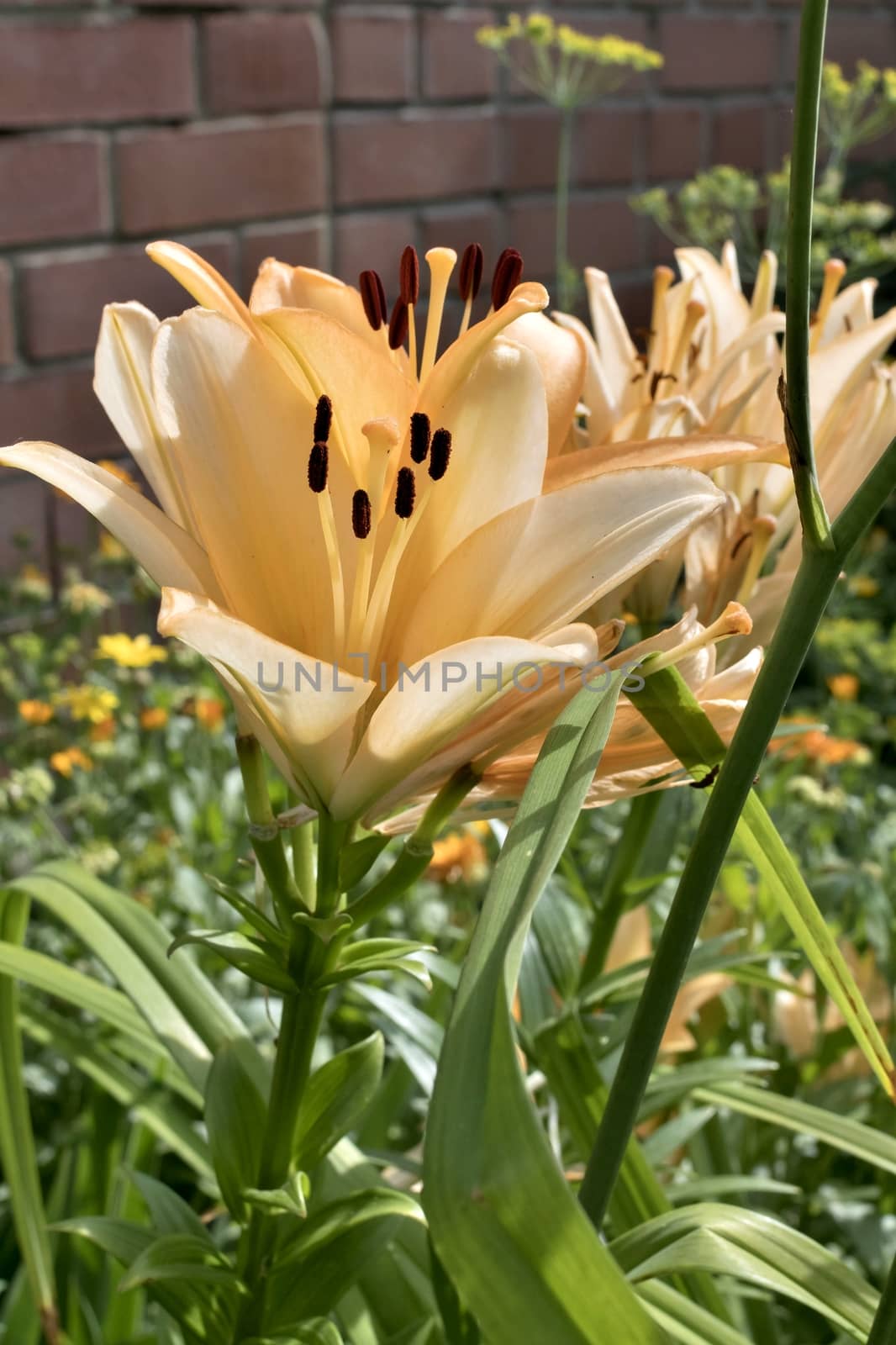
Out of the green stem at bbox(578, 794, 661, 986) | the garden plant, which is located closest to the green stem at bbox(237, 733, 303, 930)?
the garden plant

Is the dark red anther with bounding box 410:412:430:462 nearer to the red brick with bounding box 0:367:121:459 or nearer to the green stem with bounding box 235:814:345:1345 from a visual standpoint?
the green stem with bounding box 235:814:345:1345

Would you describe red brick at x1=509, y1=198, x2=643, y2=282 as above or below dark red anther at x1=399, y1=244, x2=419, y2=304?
below

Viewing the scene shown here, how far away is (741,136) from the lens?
2.11 meters

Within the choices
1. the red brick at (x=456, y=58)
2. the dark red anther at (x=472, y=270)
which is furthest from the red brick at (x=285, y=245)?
the dark red anther at (x=472, y=270)

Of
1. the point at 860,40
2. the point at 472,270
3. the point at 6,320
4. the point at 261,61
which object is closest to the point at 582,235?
the point at 261,61

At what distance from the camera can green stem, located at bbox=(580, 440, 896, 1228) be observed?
10.4 inches

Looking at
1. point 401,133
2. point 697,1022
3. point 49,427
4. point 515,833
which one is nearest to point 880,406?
point 515,833

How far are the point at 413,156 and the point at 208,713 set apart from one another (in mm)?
786

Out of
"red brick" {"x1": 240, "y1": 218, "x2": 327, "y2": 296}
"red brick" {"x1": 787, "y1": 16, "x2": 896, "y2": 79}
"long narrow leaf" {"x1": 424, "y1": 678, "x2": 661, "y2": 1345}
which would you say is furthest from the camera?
"red brick" {"x1": 787, "y1": 16, "x2": 896, "y2": 79}

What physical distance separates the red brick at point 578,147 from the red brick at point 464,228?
6 centimetres

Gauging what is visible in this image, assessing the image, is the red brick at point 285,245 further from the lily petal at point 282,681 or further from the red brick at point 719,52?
the lily petal at point 282,681

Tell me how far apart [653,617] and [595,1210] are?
0.91 ft

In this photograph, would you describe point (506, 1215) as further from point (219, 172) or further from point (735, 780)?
point (219, 172)

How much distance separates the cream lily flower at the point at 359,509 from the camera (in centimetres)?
29
